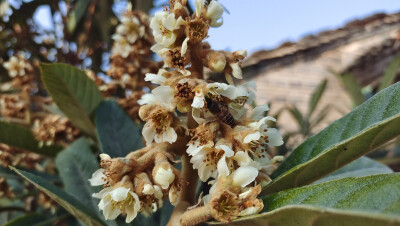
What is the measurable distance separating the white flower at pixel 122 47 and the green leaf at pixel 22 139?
29 cm

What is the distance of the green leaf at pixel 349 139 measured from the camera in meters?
0.51

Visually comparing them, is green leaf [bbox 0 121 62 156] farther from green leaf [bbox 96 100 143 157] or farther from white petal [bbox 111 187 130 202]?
white petal [bbox 111 187 130 202]

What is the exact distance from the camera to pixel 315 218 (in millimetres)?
392

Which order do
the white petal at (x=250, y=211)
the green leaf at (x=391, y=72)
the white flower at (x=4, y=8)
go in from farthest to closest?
the white flower at (x=4, y=8), the green leaf at (x=391, y=72), the white petal at (x=250, y=211)

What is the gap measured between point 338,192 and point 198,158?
A: 19cm

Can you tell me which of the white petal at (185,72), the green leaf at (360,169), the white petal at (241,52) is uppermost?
the white petal at (241,52)

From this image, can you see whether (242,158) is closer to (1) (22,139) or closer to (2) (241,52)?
(2) (241,52)

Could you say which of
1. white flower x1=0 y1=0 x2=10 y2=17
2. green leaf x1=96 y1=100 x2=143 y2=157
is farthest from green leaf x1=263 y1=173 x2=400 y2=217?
white flower x1=0 y1=0 x2=10 y2=17

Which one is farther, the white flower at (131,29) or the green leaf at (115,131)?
the white flower at (131,29)

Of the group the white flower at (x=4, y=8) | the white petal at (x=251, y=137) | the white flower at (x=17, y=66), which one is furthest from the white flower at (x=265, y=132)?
the white flower at (x=4, y=8)

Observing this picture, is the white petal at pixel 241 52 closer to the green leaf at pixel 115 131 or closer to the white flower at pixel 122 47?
the green leaf at pixel 115 131

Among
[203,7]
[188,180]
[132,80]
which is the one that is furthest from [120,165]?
[132,80]

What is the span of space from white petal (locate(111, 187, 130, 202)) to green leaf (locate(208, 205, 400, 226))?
15cm

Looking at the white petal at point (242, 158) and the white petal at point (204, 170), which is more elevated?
the white petal at point (242, 158)
